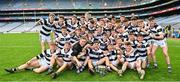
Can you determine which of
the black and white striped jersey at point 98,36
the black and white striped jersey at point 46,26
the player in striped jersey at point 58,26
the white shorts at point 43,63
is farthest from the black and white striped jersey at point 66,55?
the black and white striped jersey at point 46,26

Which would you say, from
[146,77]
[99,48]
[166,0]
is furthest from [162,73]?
[166,0]

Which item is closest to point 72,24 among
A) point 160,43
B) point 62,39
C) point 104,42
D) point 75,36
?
point 75,36

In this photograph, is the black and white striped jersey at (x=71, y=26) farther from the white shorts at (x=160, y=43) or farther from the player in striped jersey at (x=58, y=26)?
the white shorts at (x=160, y=43)

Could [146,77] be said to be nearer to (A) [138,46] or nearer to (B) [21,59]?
(A) [138,46]

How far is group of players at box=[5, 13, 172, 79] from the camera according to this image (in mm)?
11547

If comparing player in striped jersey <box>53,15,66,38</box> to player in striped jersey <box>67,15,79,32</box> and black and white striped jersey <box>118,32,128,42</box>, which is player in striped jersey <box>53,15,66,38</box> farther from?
black and white striped jersey <box>118,32,128,42</box>

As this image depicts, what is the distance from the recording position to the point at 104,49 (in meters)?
12.1


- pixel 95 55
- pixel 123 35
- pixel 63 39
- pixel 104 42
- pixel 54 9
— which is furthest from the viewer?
pixel 54 9

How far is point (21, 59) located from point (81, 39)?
15.7 ft

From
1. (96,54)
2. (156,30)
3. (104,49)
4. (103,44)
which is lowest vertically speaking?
(96,54)

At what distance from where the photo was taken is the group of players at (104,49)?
11547 millimetres

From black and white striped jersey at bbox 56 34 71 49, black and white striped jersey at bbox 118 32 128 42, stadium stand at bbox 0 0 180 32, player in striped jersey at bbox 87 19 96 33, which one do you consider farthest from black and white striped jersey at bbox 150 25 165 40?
stadium stand at bbox 0 0 180 32

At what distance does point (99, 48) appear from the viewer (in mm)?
12055

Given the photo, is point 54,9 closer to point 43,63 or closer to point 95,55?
point 43,63
